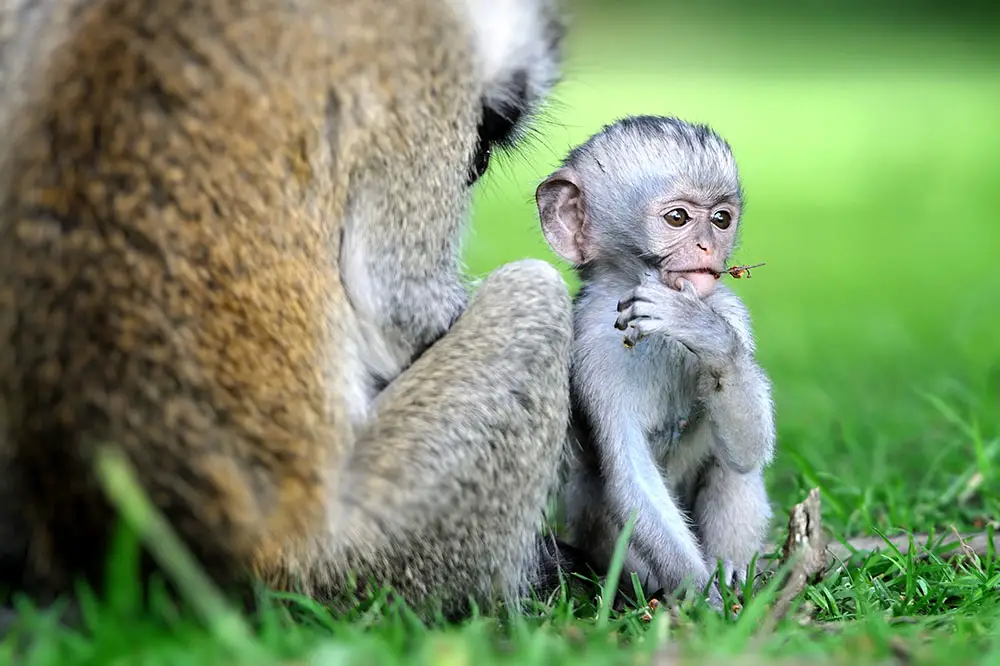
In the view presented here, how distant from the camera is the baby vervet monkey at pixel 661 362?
4371mm

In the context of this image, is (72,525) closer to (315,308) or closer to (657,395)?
(315,308)

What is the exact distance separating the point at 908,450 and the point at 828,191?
11735mm

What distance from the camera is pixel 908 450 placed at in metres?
6.47

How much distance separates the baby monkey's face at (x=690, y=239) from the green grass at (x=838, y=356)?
22.4 inches

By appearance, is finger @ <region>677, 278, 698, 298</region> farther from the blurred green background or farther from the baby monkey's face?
the blurred green background

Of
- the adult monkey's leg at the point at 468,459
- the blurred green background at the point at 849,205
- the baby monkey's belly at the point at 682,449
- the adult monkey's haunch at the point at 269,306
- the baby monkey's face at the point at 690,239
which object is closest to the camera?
the adult monkey's haunch at the point at 269,306

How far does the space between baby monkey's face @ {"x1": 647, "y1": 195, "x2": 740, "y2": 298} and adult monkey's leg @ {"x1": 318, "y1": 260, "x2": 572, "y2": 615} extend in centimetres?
52

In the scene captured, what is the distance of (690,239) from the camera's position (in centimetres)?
453

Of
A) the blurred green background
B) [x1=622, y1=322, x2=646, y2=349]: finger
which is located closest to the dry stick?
[x1=622, y1=322, x2=646, y2=349]: finger

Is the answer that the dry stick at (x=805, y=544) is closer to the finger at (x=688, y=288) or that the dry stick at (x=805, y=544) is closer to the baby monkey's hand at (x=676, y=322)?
the baby monkey's hand at (x=676, y=322)

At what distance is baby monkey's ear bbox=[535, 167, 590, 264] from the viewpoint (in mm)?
4824

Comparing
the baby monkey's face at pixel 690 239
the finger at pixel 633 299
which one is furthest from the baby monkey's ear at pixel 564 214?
the finger at pixel 633 299

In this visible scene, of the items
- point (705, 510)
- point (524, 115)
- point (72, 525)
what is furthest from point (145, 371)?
point (705, 510)

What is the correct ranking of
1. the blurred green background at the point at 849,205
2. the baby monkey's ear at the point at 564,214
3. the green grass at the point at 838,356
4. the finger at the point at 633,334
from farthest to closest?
the blurred green background at the point at 849,205
the baby monkey's ear at the point at 564,214
the finger at the point at 633,334
the green grass at the point at 838,356
